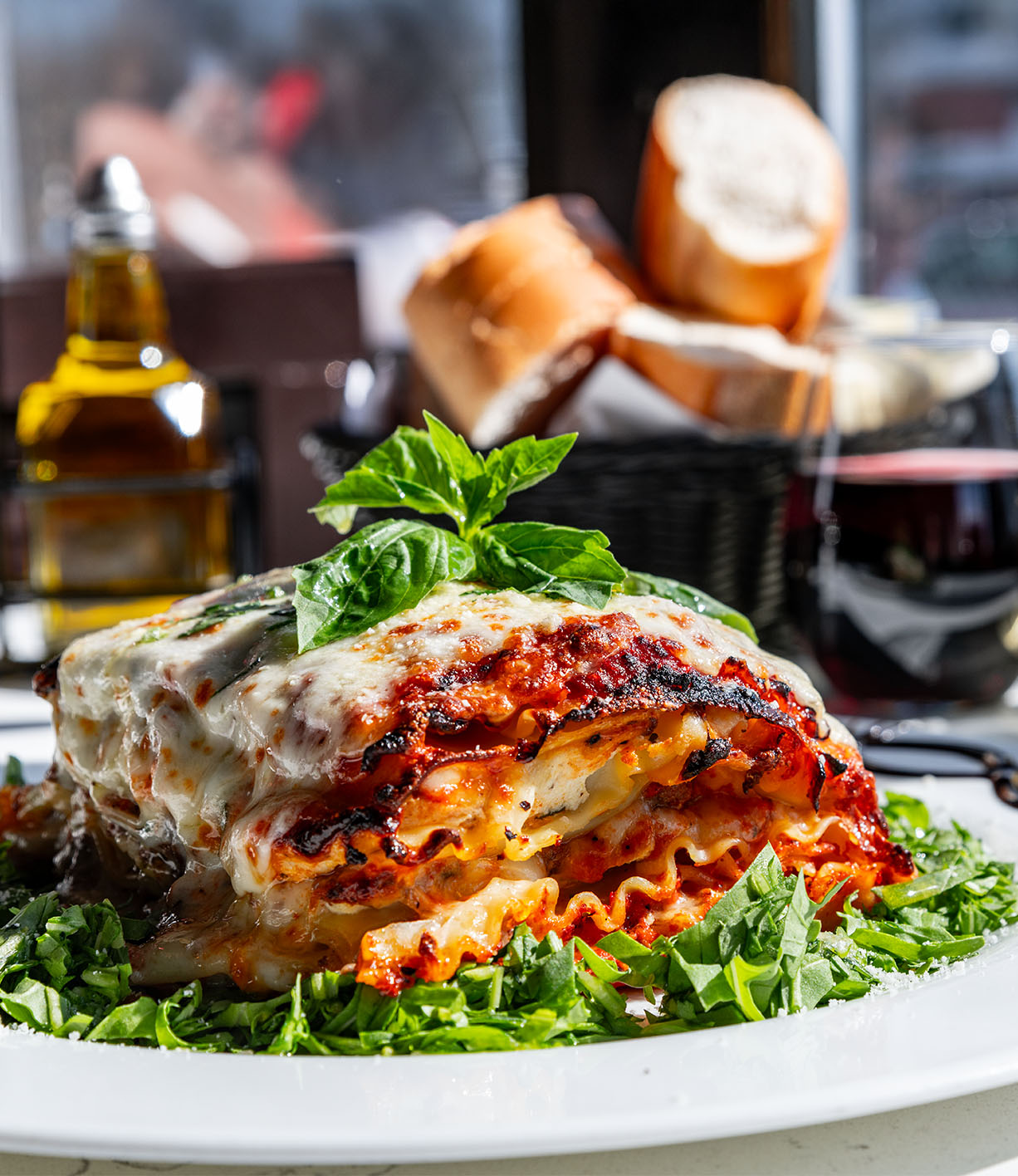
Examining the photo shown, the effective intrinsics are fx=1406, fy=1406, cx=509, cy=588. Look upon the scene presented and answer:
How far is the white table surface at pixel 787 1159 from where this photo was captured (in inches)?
27.1

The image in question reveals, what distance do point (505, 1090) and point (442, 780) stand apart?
22cm

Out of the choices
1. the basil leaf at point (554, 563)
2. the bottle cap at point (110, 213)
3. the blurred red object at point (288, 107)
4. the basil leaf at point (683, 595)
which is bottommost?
the basil leaf at point (683, 595)

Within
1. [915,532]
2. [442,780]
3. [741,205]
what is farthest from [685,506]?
[442,780]

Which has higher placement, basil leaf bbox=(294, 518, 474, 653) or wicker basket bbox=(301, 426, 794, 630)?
basil leaf bbox=(294, 518, 474, 653)

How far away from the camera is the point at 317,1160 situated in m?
0.59

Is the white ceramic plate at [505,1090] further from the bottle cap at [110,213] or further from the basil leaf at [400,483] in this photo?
the bottle cap at [110,213]

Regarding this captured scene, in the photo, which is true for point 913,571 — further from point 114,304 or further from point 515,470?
point 114,304

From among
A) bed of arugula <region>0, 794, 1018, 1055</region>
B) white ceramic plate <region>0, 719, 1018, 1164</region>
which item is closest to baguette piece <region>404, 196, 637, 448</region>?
bed of arugula <region>0, 794, 1018, 1055</region>

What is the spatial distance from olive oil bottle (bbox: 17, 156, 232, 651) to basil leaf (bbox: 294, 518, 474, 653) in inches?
47.0

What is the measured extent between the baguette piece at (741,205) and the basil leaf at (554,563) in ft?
4.59

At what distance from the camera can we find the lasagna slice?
2.72ft

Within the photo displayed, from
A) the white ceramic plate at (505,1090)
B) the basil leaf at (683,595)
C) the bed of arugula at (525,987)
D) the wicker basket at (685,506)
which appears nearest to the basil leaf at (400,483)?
the basil leaf at (683,595)

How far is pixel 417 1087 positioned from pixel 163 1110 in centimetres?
12

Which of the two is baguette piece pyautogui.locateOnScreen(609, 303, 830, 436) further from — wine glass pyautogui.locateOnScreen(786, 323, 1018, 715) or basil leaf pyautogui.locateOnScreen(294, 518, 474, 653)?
basil leaf pyautogui.locateOnScreen(294, 518, 474, 653)
